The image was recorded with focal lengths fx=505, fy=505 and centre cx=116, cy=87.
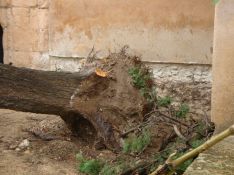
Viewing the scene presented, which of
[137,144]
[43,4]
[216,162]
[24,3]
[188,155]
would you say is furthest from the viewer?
[24,3]

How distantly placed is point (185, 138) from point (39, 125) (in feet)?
6.37

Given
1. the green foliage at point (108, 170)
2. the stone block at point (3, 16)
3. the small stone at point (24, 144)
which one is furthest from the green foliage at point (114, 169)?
the stone block at point (3, 16)

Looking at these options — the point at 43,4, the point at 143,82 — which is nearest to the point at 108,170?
the point at 143,82

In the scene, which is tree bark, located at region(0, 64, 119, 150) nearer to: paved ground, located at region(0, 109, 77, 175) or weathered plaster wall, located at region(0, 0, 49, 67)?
paved ground, located at region(0, 109, 77, 175)

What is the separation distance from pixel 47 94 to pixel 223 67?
5.42 feet

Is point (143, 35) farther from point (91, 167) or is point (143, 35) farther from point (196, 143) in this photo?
point (196, 143)

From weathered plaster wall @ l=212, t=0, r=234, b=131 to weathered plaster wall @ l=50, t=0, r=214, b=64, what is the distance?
2116 mm

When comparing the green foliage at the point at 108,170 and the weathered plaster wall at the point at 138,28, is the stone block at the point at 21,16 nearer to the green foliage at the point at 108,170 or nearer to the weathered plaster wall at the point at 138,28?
the weathered plaster wall at the point at 138,28

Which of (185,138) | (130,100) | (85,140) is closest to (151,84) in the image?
(130,100)

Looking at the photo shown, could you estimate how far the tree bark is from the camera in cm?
405

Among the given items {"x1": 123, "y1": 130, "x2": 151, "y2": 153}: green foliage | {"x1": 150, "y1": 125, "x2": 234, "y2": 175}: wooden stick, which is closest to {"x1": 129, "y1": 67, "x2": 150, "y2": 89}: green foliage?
{"x1": 123, "y1": 130, "x2": 151, "y2": 153}: green foliage

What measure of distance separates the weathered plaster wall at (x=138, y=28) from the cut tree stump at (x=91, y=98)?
920 millimetres

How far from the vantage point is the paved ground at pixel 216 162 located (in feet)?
8.05

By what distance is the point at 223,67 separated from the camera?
125 inches
